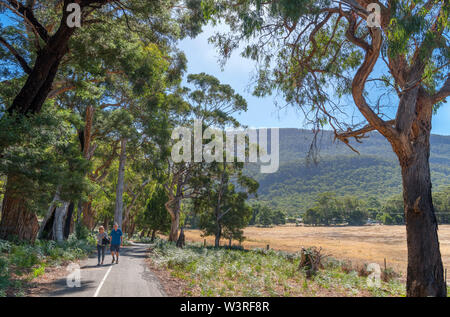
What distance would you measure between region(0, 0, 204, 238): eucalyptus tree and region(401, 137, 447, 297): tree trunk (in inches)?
385

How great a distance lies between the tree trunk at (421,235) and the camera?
718 centimetres

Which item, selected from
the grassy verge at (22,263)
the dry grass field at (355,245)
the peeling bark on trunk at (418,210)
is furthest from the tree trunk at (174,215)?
the peeling bark on trunk at (418,210)

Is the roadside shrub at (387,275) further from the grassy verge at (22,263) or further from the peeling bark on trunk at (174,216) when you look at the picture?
the peeling bark on trunk at (174,216)

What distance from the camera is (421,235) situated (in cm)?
731

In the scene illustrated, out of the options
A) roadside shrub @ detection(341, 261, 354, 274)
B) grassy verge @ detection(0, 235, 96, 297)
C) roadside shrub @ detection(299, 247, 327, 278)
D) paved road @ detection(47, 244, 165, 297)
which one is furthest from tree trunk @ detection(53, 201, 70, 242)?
roadside shrub @ detection(341, 261, 354, 274)

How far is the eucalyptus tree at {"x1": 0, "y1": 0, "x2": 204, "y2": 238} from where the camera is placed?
370 inches

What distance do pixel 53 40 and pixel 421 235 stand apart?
39.3 ft

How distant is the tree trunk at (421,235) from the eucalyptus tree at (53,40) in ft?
32.0

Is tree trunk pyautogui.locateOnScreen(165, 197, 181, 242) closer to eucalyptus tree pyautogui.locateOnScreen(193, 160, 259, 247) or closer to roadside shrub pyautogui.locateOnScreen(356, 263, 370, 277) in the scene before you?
eucalyptus tree pyautogui.locateOnScreen(193, 160, 259, 247)

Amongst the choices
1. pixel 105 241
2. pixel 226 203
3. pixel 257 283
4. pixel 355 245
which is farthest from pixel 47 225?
pixel 355 245

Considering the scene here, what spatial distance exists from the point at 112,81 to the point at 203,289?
39.6 ft
